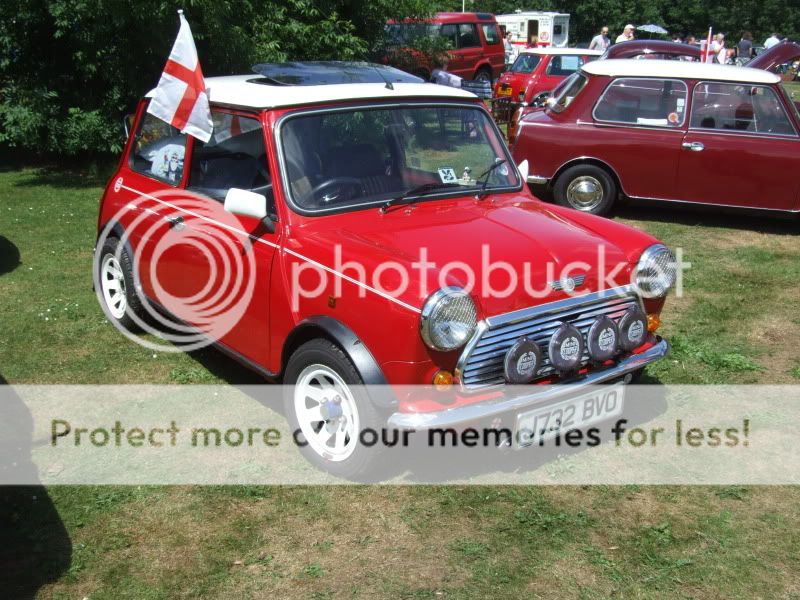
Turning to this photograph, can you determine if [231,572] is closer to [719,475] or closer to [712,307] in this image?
[719,475]

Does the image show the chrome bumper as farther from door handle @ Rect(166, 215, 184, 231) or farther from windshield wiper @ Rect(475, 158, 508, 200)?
door handle @ Rect(166, 215, 184, 231)

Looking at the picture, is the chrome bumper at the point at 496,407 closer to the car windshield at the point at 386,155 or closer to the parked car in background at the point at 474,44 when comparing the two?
the car windshield at the point at 386,155

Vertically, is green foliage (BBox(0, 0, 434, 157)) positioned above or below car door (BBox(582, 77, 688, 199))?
above

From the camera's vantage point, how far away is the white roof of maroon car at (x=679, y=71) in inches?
342

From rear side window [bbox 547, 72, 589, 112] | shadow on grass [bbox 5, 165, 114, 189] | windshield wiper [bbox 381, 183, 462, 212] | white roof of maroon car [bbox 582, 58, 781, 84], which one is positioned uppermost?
white roof of maroon car [bbox 582, 58, 781, 84]

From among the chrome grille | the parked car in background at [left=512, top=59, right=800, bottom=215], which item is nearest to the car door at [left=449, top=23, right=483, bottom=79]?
the parked car in background at [left=512, top=59, right=800, bottom=215]

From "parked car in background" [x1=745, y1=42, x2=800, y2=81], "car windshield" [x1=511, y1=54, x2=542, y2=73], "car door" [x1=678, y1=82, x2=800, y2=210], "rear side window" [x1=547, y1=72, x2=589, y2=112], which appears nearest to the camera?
"car door" [x1=678, y1=82, x2=800, y2=210]

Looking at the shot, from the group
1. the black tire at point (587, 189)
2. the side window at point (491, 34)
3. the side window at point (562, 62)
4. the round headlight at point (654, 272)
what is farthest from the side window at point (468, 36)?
the round headlight at point (654, 272)

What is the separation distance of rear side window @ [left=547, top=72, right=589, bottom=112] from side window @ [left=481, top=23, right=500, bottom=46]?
45.7 feet

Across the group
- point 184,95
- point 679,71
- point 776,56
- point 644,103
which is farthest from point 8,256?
point 776,56

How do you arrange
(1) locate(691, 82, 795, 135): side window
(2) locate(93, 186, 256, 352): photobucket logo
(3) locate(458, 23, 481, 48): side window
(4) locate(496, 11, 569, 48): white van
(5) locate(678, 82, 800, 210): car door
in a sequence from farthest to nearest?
(4) locate(496, 11, 569, 48): white van
(3) locate(458, 23, 481, 48): side window
(1) locate(691, 82, 795, 135): side window
(5) locate(678, 82, 800, 210): car door
(2) locate(93, 186, 256, 352): photobucket logo

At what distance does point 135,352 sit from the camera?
19.1 feet

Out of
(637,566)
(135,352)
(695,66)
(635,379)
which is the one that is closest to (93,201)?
(135,352)

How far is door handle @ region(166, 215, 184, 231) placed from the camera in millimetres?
4988
